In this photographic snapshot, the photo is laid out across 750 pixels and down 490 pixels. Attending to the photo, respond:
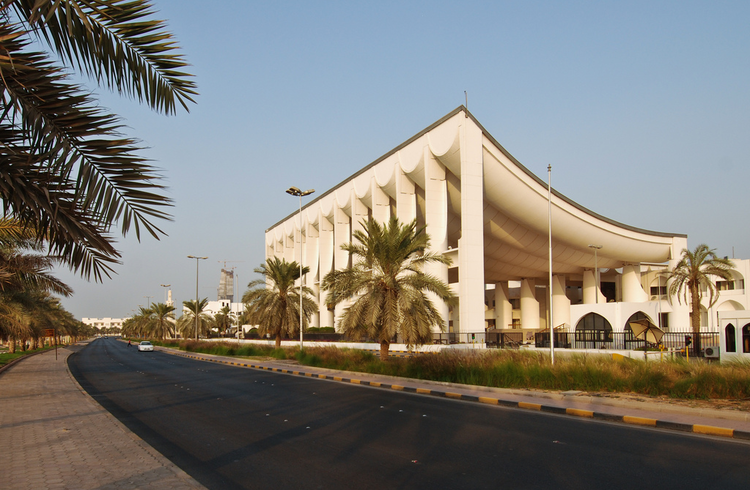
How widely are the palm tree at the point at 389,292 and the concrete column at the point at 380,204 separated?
26109 millimetres

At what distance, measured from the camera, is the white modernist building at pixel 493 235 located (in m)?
40.9

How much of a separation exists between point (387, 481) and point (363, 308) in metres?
18.4

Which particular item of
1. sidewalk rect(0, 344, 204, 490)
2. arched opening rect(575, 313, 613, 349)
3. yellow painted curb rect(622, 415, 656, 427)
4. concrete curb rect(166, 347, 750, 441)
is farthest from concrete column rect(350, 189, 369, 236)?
yellow painted curb rect(622, 415, 656, 427)

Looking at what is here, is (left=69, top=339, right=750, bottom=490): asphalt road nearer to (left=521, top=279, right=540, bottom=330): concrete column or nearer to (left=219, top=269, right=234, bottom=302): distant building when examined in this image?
(left=521, top=279, right=540, bottom=330): concrete column

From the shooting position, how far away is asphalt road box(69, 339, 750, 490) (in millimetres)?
7199

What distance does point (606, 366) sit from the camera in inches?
658

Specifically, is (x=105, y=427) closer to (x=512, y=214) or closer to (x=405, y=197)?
(x=405, y=197)

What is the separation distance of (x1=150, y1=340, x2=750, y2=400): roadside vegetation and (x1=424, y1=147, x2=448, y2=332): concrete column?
19.0 m

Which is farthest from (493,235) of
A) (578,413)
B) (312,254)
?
(578,413)

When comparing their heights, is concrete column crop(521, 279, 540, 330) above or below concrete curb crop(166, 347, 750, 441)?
above

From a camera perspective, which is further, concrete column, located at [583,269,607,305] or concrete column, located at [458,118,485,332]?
concrete column, located at [583,269,607,305]

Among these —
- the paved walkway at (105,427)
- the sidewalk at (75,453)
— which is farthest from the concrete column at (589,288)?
the sidewalk at (75,453)

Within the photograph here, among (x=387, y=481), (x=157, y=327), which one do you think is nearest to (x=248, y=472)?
(x=387, y=481)

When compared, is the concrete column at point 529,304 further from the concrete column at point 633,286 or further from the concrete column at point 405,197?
the concrete column at point 405,197
